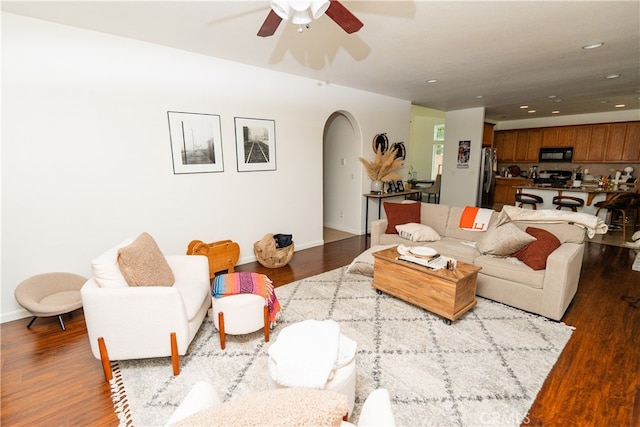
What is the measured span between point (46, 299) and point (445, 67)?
16.2 feet

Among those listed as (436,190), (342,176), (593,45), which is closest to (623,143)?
(436,190)

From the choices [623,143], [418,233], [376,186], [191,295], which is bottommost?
[191,295]

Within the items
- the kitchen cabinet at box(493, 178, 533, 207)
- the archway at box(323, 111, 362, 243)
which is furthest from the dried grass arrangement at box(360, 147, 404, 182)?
the kitchen cabinet at box(493, 178, 533, 207)

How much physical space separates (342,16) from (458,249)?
2581 mm

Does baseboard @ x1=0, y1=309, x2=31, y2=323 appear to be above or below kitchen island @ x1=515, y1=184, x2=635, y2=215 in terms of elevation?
below

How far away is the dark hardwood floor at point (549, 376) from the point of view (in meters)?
1.72

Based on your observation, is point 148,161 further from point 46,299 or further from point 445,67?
point 445,67

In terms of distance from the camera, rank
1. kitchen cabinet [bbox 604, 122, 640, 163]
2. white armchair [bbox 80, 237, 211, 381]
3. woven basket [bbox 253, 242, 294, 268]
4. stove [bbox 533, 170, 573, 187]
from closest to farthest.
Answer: white armchair [bbox 80, 237, 211, 381] < woven basket [bbox 253, 242, 294, 268] < kitchen cabinet [bbox 604, 122, 640, 163] < stove [bbox 533, 170, 573, 187]

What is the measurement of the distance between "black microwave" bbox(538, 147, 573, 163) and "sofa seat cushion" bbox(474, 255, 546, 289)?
6827mm

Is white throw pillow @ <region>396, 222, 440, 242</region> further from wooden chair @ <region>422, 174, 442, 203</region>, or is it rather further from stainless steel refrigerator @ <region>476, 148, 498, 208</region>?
wooden chair @ <region>422, 174, 442, 203</region>

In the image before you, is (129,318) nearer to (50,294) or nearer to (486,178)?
(50,294)

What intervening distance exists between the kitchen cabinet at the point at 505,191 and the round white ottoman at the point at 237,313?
8284mm

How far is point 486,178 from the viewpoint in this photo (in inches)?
293
